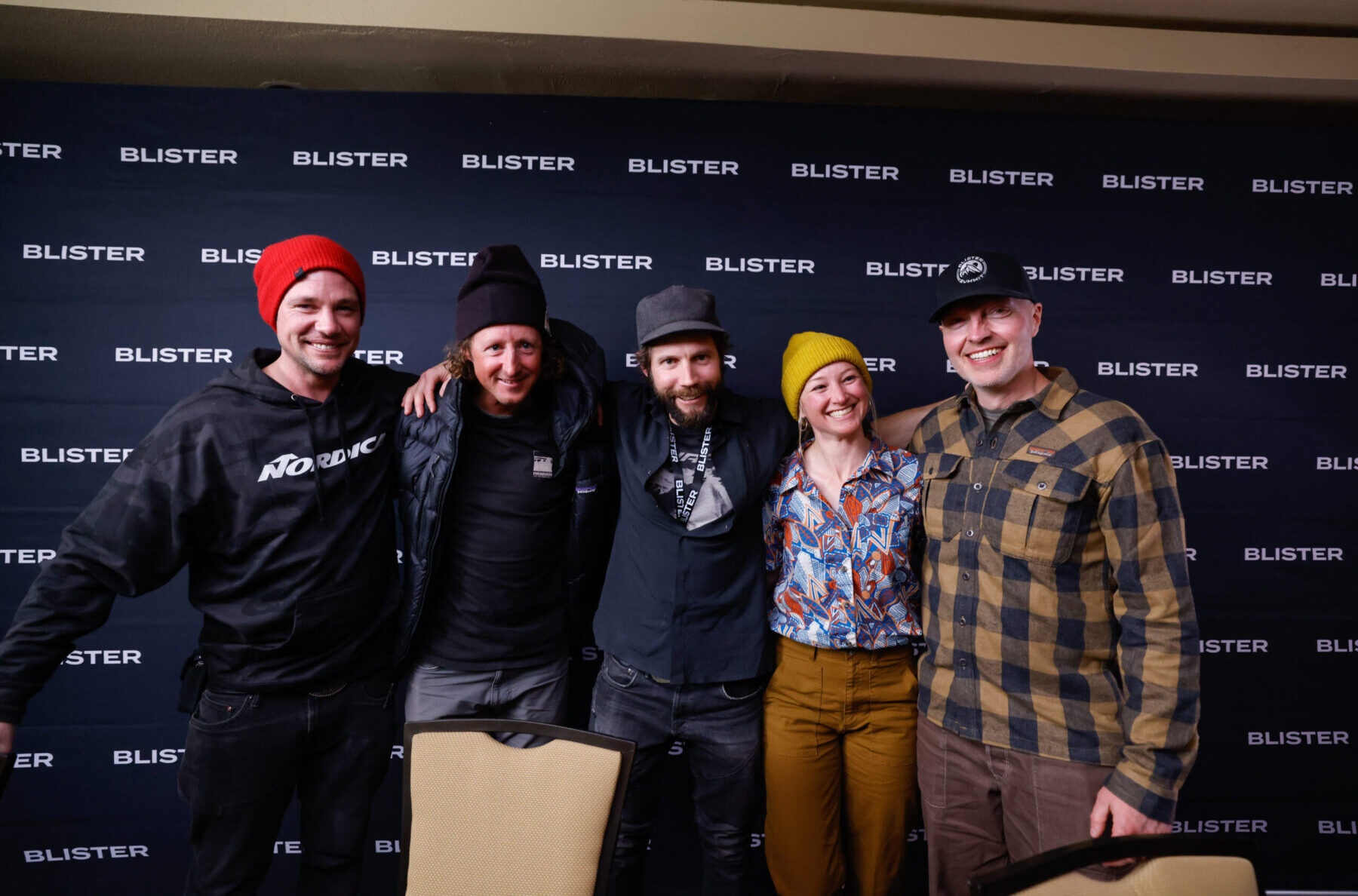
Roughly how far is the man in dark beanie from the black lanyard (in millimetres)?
213

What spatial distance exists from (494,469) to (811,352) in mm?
914

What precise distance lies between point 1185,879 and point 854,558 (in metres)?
0.81

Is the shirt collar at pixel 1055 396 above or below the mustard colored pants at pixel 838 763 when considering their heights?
above

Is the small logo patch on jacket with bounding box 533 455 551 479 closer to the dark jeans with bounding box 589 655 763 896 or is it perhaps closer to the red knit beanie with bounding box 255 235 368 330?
the dark jeans with bounding box 589 655 763 896

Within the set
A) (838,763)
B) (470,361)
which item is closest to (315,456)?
(470,361)

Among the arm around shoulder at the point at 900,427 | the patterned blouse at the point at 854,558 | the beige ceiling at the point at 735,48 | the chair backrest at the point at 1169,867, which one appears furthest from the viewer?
the beige ceiling at the point at 735,48

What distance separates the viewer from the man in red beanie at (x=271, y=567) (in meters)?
1.45

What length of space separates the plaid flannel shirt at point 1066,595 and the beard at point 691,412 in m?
0.60

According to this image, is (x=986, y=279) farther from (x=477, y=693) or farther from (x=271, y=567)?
(x=271, y=567)

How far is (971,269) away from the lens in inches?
58.6

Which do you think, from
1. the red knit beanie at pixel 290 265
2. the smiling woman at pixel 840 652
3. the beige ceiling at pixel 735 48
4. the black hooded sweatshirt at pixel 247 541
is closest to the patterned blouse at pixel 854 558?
the smiling woman at pixel 840 652

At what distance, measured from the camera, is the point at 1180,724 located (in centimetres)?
130

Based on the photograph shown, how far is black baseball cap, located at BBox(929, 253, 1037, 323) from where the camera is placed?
1.45m

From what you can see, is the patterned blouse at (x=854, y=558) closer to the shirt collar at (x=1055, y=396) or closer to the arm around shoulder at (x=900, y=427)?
the arm around shoulder at (x=900, y=427)
